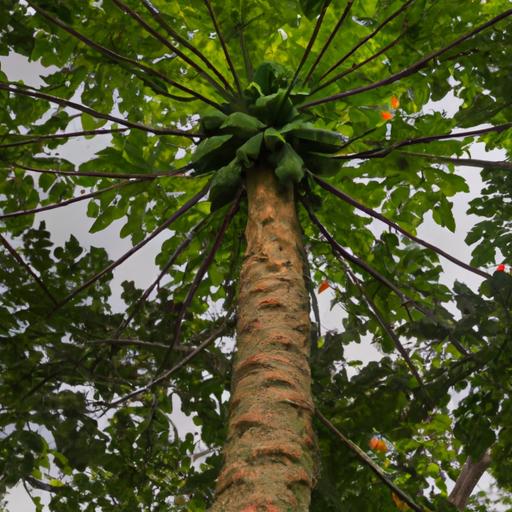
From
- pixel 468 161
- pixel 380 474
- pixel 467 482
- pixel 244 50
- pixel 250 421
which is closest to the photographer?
pixel 250 421

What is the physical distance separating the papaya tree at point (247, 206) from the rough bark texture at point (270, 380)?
0.24ft

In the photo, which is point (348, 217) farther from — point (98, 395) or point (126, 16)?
point (98, 395)

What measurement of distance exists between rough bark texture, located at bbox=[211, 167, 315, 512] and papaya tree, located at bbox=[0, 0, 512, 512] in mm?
72

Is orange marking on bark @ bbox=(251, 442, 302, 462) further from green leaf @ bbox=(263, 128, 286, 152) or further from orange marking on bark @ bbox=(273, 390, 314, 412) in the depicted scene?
green leaf @ bbox=(263, 128, 286, 152)

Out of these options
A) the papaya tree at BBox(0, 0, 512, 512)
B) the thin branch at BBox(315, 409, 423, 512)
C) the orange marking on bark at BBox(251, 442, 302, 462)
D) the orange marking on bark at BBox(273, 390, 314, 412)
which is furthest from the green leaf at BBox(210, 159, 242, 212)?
the orange marking on bark at BBox(251, 442, 302, 462)

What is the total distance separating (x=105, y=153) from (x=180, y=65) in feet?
3.01

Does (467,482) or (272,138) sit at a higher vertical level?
(467,482)

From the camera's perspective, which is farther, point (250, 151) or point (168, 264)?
point (168, 264)

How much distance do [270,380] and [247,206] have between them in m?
1.31

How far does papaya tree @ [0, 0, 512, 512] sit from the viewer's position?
8.69ft

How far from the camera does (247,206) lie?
272 cm

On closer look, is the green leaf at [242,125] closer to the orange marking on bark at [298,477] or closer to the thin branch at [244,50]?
the thin branch at [244,50]

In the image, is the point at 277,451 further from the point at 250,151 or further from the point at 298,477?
→ the point at 250,151

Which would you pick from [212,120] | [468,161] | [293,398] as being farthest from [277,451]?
[468,161]
